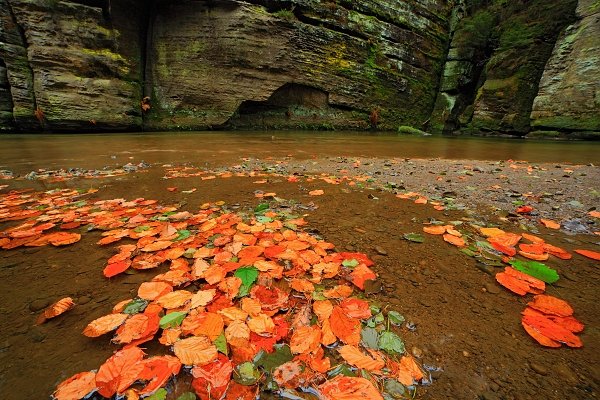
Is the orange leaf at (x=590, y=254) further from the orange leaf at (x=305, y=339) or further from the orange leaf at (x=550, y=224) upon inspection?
the orange leaf at (x=305, y=339)

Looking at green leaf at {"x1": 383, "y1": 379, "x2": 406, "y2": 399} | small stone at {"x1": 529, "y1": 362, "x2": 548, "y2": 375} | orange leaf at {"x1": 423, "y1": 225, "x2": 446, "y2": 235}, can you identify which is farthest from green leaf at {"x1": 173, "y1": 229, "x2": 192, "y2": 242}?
small stone at {"x1": 529, "y1": 362, "x2": 548, "y2": 375}

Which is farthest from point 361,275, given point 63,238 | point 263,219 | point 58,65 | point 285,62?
point 285,62

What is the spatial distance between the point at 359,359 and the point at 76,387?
0.78 meters

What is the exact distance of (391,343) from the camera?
2.89 feet

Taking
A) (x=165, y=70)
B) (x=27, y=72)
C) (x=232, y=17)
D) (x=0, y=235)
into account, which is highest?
(x=232, y=17)

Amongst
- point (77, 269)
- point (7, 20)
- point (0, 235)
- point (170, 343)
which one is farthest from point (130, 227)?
point (7, 20)

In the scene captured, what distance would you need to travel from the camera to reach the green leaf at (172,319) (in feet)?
3.02

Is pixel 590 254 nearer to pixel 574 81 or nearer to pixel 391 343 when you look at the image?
pixel 391 343

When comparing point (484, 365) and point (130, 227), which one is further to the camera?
point (130, 227)

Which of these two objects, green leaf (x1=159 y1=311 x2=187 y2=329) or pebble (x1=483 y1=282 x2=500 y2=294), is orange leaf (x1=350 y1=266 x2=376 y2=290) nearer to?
pebble (x1=483 y1=282 x2=500 y2=294)

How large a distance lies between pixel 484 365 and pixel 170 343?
96 cm

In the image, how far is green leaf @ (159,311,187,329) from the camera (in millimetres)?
921

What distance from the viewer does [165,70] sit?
34.6ft

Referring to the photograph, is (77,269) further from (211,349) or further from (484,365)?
(484,365)
